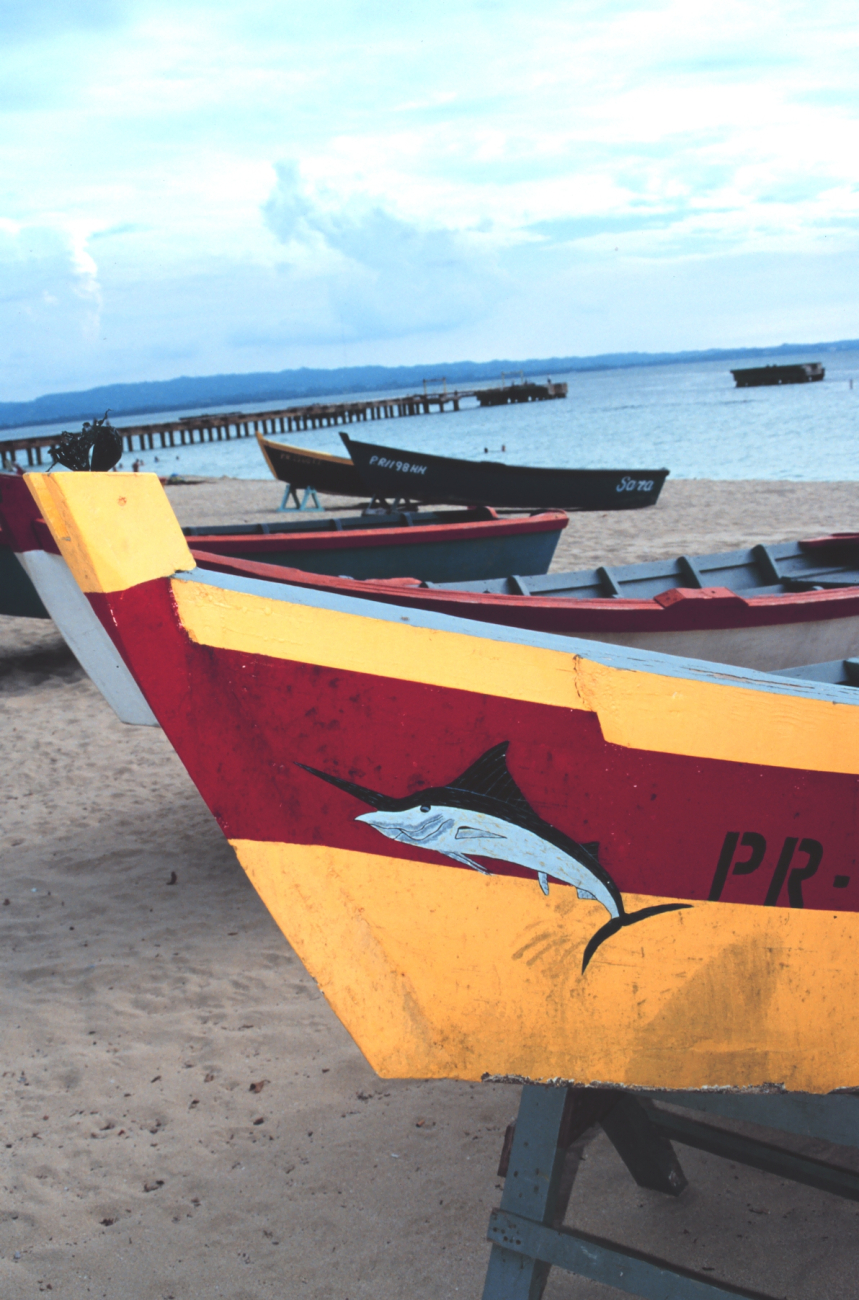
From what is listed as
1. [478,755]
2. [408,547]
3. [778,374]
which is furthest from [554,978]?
[778,374]

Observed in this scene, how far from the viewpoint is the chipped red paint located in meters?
1.75

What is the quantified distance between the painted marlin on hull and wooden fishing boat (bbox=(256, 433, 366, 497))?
15090 mm

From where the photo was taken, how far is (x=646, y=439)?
157 ft

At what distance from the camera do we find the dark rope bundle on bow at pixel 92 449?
6.30 feet

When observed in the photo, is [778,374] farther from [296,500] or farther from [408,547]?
[408,547]

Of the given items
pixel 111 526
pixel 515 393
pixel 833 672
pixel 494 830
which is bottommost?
pixel 515 393

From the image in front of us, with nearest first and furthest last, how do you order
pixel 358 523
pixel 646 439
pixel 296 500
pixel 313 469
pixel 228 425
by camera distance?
pixel 358 523 < pixel 313 469 < pixel 296 500 < pixel 646 439 < pixel 228 425

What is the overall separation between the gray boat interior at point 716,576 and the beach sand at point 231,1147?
2678 mm

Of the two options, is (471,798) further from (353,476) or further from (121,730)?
(353,476)

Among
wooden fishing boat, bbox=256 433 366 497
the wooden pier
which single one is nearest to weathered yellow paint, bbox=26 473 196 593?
wooden fishing boat, bbox=256 433 366 497

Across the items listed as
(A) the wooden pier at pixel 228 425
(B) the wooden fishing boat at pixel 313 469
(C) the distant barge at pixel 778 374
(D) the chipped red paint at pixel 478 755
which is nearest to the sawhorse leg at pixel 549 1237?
(D) the chipped red paint at pixel 478 755

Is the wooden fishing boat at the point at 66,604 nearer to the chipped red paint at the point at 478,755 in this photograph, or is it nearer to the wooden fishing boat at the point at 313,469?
the chipped red paint at the point at 478,755

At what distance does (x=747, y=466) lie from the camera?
3094 centimetres

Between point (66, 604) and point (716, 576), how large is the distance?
421 cm
